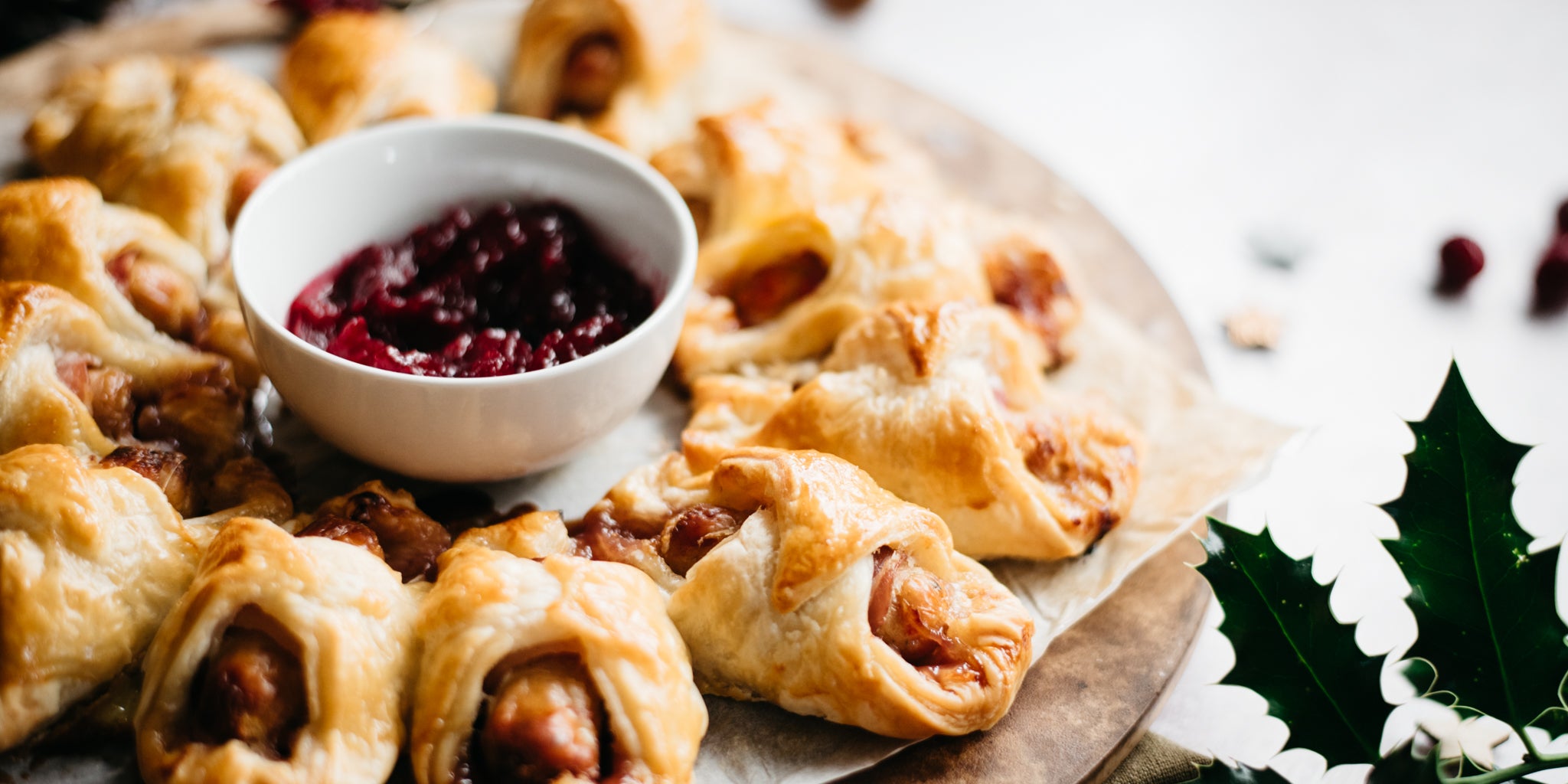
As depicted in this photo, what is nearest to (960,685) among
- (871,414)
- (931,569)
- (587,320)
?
(931,569)

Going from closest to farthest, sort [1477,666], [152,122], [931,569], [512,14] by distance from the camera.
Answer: [1477,666]
[931,569]
[152,122]
[512,14]

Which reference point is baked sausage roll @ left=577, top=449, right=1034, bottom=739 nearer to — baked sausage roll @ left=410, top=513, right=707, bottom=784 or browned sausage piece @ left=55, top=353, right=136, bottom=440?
baked sausage roll @ left=410, top=513, right=707, bottom=784

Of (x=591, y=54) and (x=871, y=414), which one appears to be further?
(x=591, y=54)

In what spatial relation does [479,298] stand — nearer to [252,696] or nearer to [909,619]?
[252,696]

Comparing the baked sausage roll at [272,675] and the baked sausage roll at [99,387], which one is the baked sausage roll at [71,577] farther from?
the baked sausage roll at [99,387]

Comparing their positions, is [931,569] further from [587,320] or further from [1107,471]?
[587,320]

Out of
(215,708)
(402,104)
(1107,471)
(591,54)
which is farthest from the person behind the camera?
(591,54)

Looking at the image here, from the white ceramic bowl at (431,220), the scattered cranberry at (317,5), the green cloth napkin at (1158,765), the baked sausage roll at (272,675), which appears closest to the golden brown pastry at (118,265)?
the white ceramic bowl at (431,220)
